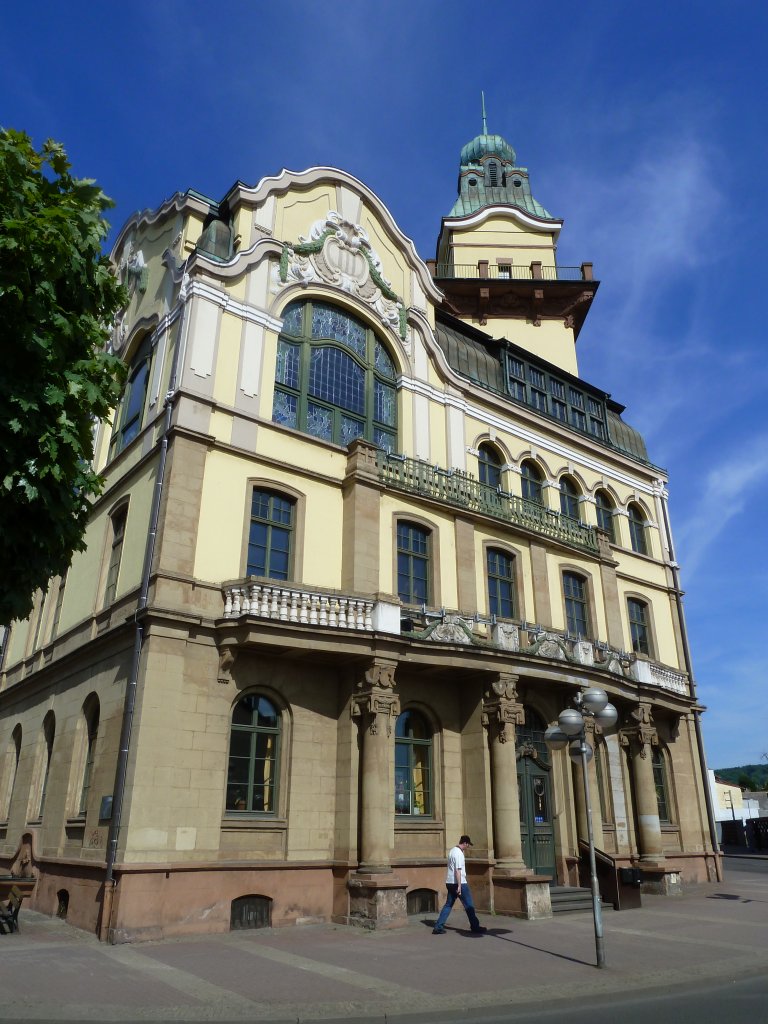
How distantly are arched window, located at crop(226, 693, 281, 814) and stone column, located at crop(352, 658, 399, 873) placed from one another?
192 cm

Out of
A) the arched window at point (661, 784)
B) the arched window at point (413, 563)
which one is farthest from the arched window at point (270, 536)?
the arched window at point (661, 784)

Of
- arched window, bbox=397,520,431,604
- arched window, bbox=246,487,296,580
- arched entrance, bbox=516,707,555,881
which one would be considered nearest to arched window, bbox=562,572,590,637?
arched entrance, bbox=516,707,555,881

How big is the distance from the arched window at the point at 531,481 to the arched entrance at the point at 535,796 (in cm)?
793

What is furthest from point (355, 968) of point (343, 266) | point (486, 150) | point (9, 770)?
point (486, 150)

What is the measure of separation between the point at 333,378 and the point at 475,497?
210 inches

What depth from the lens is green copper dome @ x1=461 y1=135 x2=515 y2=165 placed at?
41750 mm

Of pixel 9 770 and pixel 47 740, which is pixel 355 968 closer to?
pixel 47 740

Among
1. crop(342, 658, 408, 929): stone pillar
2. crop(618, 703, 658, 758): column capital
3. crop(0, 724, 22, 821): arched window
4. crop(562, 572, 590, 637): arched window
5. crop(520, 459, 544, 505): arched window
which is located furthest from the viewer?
crop(520, 459, 544, 505): arched window

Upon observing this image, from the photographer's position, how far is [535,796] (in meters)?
21.3

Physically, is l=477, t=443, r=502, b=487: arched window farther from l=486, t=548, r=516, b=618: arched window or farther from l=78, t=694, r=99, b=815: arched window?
l=78, t=694, r=99, b=815: arched window

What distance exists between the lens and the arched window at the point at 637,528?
30641 mm

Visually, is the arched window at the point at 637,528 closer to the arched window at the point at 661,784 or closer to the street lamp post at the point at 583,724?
the arched window at the point at 661,784

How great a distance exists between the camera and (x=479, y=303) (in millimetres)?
33469

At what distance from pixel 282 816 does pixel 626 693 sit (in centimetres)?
1167
